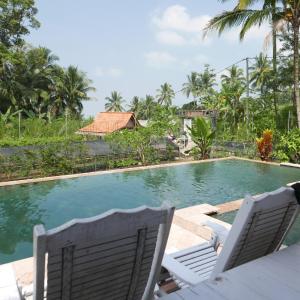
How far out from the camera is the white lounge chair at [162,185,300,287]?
2.19m

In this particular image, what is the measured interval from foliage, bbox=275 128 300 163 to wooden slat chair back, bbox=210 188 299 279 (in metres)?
12.9

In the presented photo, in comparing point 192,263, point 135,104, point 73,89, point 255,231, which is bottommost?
point 192,263

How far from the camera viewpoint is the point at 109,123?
933 inches

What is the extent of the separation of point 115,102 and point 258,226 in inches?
2104

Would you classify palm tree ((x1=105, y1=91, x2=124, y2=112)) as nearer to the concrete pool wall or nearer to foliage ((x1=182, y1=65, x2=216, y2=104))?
foliage ((x1=182, y1=65, x2=216, y2=104))

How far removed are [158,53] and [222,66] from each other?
6471 mm

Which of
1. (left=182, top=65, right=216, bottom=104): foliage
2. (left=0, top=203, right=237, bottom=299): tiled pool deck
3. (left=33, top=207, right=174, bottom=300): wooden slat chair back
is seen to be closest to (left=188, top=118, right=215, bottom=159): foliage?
(left=0, top=203, right=237, bottom=299): tiled pool deck

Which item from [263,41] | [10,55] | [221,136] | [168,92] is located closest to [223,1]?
[263,41]

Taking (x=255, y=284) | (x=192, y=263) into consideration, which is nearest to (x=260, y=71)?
(x=192, y=263)

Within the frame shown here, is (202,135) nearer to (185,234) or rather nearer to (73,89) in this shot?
(185,234)

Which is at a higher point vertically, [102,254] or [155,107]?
[155,107]

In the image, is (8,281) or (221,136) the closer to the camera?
(8,281)

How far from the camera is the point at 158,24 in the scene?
18.9 metres

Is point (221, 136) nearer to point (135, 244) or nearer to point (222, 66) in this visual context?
point (222, 66)
